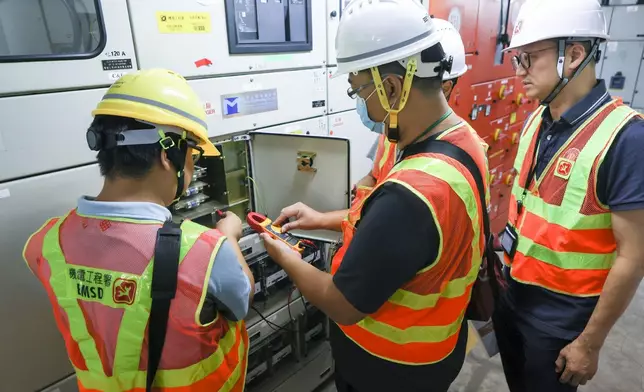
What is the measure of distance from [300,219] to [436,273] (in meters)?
0.70

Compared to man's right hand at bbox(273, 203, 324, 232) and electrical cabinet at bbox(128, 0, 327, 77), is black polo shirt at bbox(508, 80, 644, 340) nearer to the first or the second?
man's right hand at bbox(273, 203, 324, 232)

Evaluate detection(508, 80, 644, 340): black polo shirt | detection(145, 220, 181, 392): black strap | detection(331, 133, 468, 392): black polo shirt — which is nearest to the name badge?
detection(508, 80, 644, 340): black polo shirt

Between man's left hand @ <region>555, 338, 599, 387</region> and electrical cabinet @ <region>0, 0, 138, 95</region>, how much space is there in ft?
6.01

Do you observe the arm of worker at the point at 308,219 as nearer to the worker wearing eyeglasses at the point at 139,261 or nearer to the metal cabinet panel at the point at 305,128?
the metal cabinet panel at the point at 305,128

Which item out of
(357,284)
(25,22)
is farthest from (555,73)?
(25,22)

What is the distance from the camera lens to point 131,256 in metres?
0.90

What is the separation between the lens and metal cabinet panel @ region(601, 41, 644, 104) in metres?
5.32

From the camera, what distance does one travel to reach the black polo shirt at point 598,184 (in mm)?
1146

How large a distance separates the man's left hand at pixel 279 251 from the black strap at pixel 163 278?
36 cm

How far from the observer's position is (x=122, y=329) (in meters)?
0.93

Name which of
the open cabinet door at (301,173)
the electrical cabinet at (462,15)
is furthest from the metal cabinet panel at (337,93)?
the electrical cabinet at (462,15)

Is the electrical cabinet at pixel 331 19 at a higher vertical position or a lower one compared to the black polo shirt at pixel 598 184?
higher

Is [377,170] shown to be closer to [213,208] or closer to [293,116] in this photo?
[293,116]

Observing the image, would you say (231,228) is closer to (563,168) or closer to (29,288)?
(29,288)
